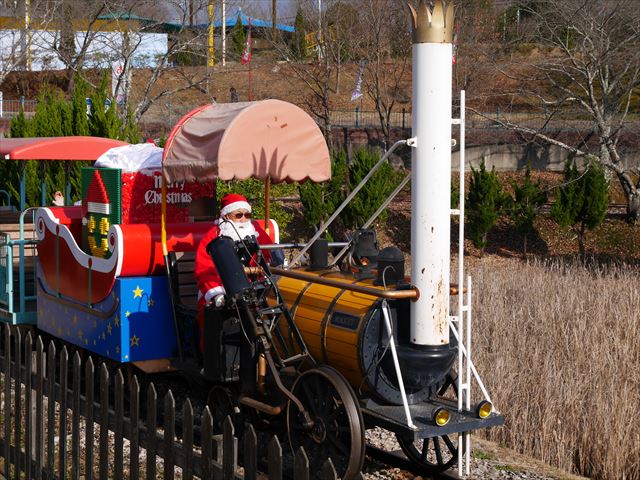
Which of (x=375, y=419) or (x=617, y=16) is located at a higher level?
(x=617, y=16)

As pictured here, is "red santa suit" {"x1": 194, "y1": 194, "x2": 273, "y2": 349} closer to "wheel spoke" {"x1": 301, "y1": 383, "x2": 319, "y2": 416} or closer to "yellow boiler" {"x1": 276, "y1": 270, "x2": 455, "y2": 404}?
"yellow boiler" {"x1": 276, "y1": 270, "x2": 455, "y2": 404}

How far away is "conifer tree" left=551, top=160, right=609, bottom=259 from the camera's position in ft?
80.4

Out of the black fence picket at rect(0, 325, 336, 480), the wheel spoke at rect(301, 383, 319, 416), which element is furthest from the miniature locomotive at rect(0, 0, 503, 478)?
the black fence picket at rect(0, 325, 336, 480)

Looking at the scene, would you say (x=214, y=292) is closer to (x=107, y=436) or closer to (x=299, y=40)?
(x=107, y=436)

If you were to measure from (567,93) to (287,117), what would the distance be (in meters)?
17.5

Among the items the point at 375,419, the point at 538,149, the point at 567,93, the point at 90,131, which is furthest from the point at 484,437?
the point at 538,149

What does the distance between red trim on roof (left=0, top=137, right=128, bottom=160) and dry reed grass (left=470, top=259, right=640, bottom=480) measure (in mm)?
4788

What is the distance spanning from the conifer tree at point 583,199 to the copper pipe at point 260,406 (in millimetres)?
18830

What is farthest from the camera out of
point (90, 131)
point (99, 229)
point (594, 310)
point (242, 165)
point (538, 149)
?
point (538, 149)

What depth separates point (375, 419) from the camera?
20.1 ft

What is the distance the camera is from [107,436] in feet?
18.1

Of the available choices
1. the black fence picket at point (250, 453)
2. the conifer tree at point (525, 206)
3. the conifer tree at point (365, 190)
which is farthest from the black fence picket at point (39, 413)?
the conifer tree at point (525, 206)

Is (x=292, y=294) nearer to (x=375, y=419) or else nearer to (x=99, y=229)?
(x=375, y=419)

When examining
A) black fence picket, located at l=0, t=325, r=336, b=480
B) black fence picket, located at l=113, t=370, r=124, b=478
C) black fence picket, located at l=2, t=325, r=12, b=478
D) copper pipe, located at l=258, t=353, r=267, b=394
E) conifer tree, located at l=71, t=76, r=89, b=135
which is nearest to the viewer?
black fence picket, located at l=0, t=325, r=336, b=480
